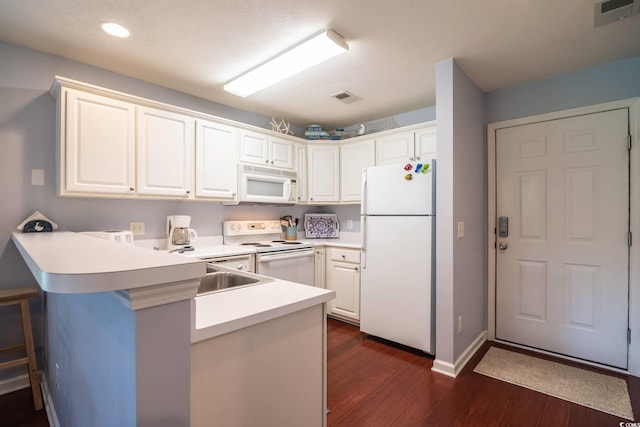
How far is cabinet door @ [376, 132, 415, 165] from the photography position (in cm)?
317

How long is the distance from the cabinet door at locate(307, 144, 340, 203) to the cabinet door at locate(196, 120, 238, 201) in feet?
3.45

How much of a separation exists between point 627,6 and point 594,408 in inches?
96.4

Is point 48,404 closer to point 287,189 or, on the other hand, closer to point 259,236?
point 259,236

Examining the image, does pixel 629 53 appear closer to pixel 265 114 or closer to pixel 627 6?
pixel 627 6

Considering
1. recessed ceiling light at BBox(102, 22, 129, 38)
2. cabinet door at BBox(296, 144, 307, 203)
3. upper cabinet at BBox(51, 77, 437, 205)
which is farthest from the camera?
cabinet door at BBox(296, 144, 307, 203)

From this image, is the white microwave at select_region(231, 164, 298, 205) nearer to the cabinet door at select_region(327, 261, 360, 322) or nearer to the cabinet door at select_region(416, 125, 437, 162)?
the cabinet door at select_region(327, 261, 360, 322)

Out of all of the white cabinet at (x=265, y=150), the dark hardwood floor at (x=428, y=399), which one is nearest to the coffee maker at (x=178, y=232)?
the white cabinet at (x=265, y=150)

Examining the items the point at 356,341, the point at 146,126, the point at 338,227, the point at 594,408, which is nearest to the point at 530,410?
the point at 594,408

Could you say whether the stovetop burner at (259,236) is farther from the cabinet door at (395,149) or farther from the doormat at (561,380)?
the doormat at (561,380)

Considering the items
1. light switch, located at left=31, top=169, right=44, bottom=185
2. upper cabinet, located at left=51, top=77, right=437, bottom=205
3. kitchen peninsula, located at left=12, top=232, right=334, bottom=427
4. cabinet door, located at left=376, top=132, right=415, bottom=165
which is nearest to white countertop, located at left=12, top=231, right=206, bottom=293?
kitchen peninsula, located at left=12, top=232, right=334, bottom=427

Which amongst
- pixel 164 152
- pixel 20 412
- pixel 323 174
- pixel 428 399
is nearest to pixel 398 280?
pixel 428 399

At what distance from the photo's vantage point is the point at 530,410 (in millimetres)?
1838

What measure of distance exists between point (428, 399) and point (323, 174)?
2.60 meters

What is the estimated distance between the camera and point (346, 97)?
3041 millimetres
